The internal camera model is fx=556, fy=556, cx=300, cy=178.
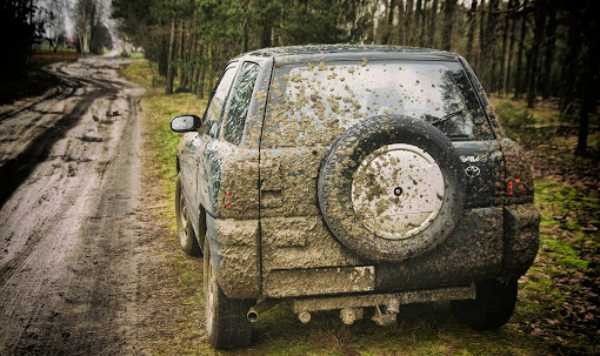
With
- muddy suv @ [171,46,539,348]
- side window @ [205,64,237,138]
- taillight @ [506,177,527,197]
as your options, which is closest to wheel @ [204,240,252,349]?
muddy suv @ [171,46,539,348]

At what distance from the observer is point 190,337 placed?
13.8 feet

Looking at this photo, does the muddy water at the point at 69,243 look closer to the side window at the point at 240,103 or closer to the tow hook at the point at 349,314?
the tow hook at the point at 349,314

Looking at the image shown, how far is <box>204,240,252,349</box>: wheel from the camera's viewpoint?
3723 millimetres

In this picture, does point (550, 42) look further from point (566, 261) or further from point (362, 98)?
point (362, 98)

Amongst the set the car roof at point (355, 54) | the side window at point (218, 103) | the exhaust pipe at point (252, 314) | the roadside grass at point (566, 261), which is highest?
the car roof at point (355, 54)

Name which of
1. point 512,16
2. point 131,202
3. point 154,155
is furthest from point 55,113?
point 512,16

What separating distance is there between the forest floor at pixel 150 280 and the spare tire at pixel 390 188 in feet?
3.22

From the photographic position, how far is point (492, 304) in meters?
3.98

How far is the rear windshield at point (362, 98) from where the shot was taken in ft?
11.7

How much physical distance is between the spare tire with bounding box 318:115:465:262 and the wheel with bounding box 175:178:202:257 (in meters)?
2.96

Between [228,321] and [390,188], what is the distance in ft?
4.70

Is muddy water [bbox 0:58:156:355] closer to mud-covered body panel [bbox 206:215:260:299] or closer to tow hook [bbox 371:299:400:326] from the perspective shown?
mud-covered body panel [bbox 206:215:260:299]

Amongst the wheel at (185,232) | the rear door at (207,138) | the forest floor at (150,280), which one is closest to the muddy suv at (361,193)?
the rear door at (207,138)

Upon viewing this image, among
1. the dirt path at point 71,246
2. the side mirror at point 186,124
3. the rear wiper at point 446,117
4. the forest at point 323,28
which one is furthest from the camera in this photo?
the forest at point 323,28
